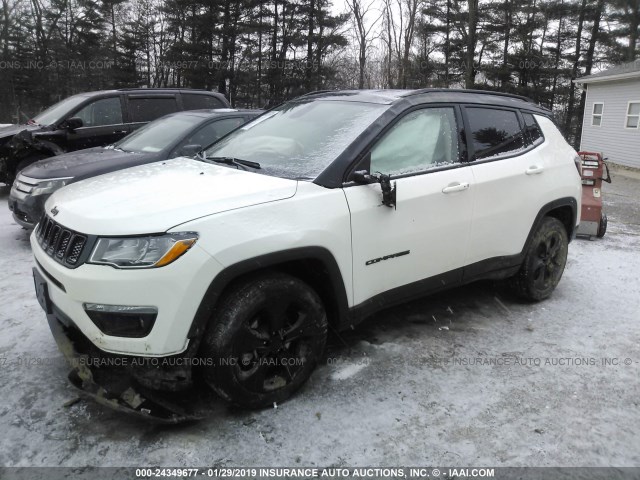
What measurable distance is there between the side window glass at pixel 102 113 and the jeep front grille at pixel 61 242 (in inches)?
221

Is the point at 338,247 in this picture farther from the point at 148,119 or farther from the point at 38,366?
the point at 148,119

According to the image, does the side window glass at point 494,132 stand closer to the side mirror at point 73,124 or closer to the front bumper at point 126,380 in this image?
the front bumper at point 126,380

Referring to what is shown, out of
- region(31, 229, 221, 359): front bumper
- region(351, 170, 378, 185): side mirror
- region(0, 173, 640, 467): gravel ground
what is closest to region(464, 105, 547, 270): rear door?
region(0, 173, 640, 467): gravel ground

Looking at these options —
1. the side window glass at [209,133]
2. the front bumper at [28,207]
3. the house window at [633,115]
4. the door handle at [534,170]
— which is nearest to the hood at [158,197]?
the door handle at [534,170]

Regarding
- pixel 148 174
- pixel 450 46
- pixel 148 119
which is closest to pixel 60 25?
pixel 450 46

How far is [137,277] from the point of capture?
7.47 feet

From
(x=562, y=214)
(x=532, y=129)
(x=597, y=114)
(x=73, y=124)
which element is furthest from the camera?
(x=597, y=114)

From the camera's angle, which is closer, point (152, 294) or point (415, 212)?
point (152, 294)

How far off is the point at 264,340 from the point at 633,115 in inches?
814

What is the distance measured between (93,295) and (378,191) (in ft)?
5.50

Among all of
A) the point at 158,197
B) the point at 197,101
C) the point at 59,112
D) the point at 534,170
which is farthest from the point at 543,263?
the point at 59,112

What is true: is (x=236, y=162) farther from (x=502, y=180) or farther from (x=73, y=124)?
(x=73, y=124)

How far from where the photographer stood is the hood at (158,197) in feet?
7.90

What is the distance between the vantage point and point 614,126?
19.9m
